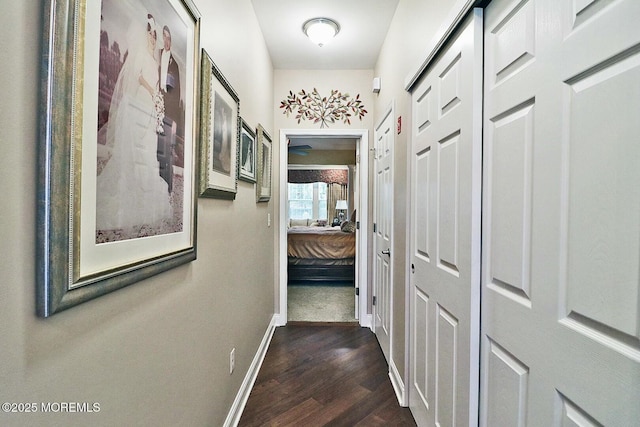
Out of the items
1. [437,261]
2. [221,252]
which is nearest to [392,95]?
[437,261]

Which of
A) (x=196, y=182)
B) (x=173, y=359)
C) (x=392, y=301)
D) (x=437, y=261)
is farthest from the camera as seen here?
(x=392, y=301)

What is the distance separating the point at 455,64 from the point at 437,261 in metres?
0.87

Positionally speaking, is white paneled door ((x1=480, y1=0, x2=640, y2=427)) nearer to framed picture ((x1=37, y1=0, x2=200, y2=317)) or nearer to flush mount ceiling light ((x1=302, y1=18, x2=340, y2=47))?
framed picture ((x1=37, y1=0, x2=200, y2=317))

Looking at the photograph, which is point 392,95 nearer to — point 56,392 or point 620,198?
point 620,198

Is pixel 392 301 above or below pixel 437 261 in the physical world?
below

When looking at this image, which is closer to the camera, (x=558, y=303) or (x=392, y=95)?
(x=558, y=303)

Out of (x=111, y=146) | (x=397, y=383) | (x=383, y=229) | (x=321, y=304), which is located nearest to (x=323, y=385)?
(x=397, y=383)

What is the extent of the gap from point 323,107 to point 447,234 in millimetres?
2283

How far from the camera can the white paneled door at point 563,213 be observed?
60 centimetres

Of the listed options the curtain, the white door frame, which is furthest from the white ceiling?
the curtain

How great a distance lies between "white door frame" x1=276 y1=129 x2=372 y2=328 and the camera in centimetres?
315

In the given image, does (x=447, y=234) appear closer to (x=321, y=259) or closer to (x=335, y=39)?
(x=335, y=39)

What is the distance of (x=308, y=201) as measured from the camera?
834cm

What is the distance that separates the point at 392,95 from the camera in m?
2.30
